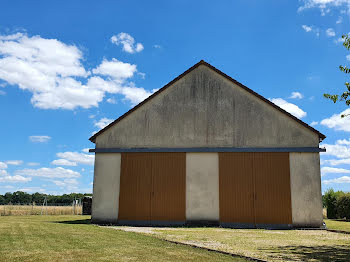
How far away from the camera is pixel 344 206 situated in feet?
73.0

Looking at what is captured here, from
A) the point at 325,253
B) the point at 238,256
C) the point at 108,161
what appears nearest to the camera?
the point at 238,256

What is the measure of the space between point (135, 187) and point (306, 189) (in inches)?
326

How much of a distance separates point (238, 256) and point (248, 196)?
30.0 ft

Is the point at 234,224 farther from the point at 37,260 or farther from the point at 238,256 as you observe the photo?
the point at 37,260

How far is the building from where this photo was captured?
16.5 metres

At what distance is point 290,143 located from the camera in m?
16.8

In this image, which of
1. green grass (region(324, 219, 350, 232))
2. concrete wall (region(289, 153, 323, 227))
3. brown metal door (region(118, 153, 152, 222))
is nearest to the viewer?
green grass (region(324, 219, 350, 232))

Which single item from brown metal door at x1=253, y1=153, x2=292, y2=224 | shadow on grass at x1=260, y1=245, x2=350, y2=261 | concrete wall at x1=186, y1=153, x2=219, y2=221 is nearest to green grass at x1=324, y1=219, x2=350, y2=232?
brown metal door at x1=253, y1=153, x2=292, y2=224

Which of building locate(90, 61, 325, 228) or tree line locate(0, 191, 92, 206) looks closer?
building locate(90, 61, 325, 228)

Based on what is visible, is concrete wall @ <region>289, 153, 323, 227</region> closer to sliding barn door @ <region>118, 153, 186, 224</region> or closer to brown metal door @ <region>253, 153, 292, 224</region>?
brown metal door @ <region>253, 153, 292, 224</region>

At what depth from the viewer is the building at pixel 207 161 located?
54.1 feet

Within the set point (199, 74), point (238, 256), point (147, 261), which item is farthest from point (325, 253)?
point (199, 74)

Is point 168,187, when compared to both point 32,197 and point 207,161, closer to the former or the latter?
point 207,161

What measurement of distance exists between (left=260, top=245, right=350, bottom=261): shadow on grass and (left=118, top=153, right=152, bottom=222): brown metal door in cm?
883
